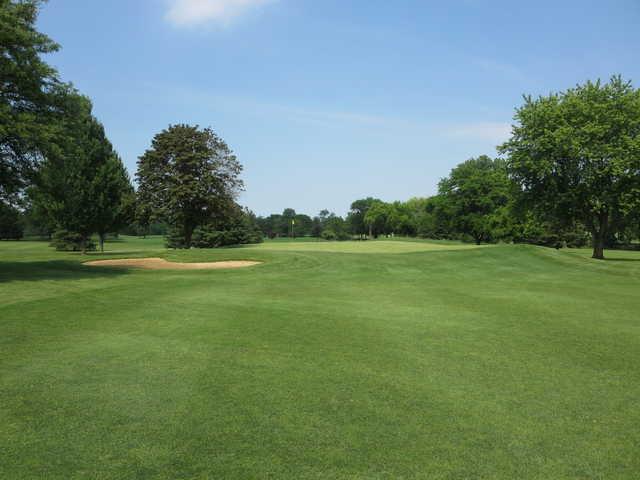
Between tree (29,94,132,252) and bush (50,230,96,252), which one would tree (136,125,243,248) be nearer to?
tree (29,94,132,252)

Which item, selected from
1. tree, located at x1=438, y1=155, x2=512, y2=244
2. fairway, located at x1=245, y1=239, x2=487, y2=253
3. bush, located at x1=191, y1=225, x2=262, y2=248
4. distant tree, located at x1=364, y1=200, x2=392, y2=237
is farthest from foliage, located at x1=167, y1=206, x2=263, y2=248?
distant tree, located at x1=364, y1=200, x2=392, y2=237

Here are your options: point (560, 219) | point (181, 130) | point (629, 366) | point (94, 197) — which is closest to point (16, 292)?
point (629, 366)

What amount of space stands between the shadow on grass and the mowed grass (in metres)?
3.84

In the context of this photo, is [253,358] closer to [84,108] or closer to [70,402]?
[70,402]

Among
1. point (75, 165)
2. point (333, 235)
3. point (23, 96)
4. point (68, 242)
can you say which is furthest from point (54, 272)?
point (333, 235)

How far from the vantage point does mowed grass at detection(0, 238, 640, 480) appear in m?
4.09

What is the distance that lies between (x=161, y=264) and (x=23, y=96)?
10042 mm

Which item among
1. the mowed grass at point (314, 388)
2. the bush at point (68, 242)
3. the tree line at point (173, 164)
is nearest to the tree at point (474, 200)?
the tree line at point (173, 164)

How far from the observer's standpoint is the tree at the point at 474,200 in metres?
71.2

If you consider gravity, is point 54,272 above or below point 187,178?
below

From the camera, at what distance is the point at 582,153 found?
29281 mm

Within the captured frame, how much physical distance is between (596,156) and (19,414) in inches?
1335

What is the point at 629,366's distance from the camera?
6.99m

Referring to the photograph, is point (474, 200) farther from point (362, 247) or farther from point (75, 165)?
point (75, 165)
